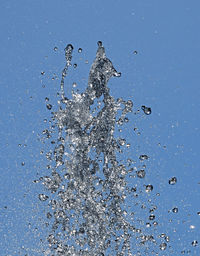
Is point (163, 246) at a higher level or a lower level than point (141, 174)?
lower

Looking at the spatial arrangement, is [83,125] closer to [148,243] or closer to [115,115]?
[115,115]

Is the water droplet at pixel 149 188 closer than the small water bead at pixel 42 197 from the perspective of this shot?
Yes

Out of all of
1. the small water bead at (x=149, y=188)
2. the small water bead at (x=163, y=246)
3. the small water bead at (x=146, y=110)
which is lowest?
the small water bead at (x=163, y=246)

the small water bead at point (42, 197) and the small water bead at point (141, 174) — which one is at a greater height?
the small water bead at point (141, 174)

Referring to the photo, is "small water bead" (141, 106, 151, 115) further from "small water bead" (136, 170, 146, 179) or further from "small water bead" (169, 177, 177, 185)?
"small water bead" (169, 177, 177, 185)

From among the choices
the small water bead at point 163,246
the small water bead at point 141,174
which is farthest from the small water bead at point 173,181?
the small water bead at point 163,246

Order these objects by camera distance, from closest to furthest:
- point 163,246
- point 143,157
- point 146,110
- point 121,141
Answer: point 146,110 → point 121,141 → point 143,157 → point 163,246

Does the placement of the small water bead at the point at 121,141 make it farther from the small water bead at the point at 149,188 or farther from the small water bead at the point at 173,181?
the small water bead at the point at 173,181

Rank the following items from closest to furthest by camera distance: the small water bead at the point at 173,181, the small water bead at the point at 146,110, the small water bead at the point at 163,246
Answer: the small water bead at the point at 146,110
the small water bead at the point at 173,181
the small water bead at the point at 163,246

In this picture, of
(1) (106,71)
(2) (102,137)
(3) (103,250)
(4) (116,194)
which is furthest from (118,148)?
(3) (103,250)

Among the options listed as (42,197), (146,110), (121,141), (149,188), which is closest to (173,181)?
(149,188)

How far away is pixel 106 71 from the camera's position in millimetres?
6137

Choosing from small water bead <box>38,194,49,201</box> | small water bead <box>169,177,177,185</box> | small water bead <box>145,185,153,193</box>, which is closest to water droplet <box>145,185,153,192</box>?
small water bead <box>145,185,153,193</box>

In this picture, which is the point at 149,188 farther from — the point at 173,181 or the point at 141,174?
the point at 173,181
